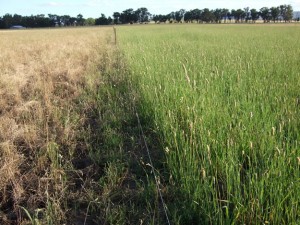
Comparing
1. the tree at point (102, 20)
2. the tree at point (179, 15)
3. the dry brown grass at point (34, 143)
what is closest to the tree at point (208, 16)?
the tree at point (179, 15)

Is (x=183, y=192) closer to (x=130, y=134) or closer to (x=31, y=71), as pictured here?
(x=130, y=134)

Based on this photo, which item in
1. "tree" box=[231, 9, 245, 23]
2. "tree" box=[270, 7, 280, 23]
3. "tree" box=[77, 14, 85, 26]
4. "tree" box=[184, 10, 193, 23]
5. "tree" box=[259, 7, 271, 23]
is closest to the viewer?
"tree" box=[270, 7, 280, 23]

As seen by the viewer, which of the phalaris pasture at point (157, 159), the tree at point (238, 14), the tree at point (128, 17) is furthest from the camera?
the tree at point (238, 14)

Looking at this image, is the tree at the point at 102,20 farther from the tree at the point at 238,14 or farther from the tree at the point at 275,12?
the tree at the point at 275,12

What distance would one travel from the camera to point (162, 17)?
380 feet

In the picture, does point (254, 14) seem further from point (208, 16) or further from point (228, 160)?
point (228, 160)

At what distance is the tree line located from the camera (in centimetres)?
10431

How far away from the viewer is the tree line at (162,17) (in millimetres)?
104312

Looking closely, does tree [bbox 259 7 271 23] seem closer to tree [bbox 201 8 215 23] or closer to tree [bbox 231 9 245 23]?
tree [bbox 231 9 245 23]

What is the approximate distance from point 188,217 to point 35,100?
167 inches

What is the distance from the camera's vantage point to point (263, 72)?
595 cm

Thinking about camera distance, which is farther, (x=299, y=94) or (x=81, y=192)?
(x=299, y=94)

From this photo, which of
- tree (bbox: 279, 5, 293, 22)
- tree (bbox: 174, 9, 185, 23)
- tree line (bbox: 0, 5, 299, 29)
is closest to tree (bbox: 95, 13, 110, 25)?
tree line (bbox: 0, 5, 299, 29)

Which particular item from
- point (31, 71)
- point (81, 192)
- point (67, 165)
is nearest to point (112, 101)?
point (67, 165)
